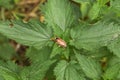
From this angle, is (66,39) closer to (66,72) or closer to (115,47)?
(66,72)

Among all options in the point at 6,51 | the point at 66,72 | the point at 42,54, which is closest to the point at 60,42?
the point at 66,72

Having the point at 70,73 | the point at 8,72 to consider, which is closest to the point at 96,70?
the point at 70,73

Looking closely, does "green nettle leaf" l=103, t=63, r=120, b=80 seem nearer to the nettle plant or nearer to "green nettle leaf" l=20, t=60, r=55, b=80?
the nettle plant

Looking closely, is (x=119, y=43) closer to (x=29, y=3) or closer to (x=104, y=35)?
(x=104, y=35)

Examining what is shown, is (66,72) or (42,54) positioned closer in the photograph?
(66,72)

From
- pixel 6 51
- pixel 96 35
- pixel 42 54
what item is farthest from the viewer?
pixel 6 51

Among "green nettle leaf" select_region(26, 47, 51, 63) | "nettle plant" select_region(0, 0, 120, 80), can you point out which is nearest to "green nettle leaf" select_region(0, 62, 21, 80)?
"nettle plant" select_region(0, 0, 120, 80)

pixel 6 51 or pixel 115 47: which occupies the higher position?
pixel 115 47
